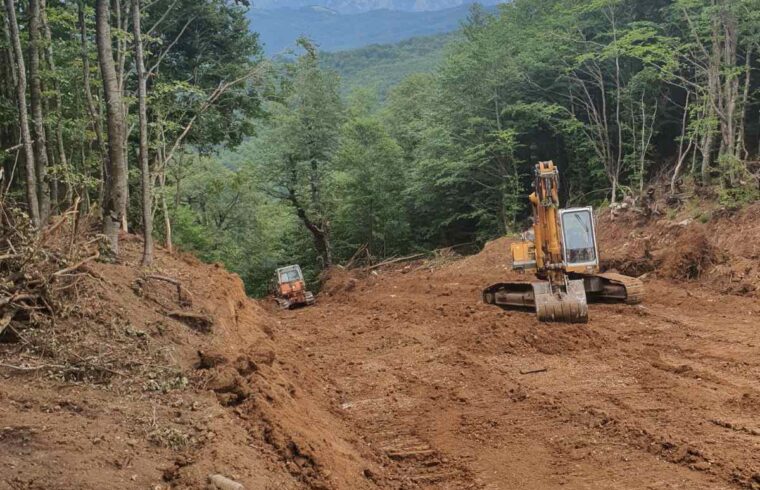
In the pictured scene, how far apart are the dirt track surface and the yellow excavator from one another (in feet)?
1.52

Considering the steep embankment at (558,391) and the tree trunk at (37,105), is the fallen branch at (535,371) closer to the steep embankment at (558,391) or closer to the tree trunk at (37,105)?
the steep embankment at (558,391)

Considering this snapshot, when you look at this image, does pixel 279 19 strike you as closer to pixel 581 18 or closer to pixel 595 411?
pixel 581 18

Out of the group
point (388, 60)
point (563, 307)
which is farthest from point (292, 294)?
point (388, 60)

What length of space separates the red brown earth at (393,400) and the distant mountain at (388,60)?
8886 cm

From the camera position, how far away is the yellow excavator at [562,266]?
12.1m

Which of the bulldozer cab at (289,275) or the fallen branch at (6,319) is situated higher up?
the fallen branch at (6,319)

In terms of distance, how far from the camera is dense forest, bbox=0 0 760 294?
20.0m

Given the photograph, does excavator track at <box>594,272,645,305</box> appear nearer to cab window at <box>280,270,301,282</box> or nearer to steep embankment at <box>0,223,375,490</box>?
steep embankment at <box>0,223,375,490</box>

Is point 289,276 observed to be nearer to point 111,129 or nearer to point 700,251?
point 700,251

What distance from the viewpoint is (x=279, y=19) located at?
155125 millimetres

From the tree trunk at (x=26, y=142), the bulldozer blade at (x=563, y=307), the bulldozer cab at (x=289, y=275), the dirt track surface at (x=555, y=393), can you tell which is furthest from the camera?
the bulldozer cab at (x=289, y=275)

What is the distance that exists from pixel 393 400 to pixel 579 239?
257 inches

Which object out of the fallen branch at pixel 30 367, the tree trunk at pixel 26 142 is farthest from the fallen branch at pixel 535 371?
the tree trunk at pixel 26 142

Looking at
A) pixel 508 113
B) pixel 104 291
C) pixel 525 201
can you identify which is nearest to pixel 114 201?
pixel 104 291
